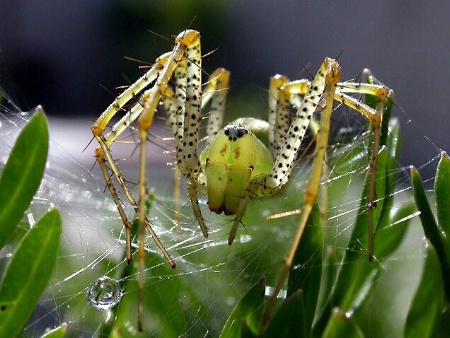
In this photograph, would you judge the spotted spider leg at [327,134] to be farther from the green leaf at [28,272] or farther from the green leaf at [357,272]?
the green leaf at [28,272]

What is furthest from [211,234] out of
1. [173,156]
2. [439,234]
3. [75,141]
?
[75,141]

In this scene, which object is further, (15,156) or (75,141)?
(75,141)

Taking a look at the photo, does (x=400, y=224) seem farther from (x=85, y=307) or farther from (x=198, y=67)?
(x=198, y=67)

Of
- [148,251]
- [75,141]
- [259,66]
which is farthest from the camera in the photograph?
[259,66]

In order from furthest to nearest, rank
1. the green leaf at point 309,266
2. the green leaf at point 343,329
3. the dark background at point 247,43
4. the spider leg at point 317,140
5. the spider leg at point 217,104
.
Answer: the dark background at point 247,43, the spider leg at point 217,104, the spider leg at point 317,140, the green leaf at point 309,266, the green leaf at point 343,329

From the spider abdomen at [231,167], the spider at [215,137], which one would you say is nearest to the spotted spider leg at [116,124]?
the spider at [215,137]

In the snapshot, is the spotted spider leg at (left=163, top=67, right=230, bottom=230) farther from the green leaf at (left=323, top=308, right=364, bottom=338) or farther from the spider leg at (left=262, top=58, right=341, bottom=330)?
the green leaf at (left=323, top=308, right=364, bottom=338)
